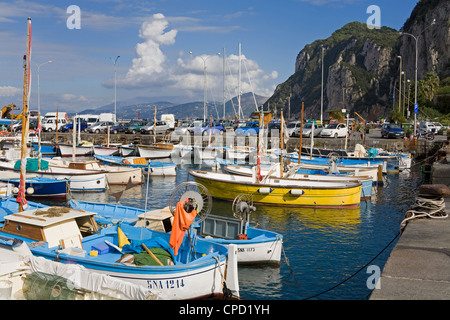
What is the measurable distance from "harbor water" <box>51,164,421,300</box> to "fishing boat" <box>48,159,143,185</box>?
2.94 ft

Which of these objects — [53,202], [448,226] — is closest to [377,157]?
[53,202]

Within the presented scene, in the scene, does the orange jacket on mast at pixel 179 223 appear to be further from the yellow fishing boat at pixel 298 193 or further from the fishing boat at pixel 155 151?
the fishing boat at pixel 155 151

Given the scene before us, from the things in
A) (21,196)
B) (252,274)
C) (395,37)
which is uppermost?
(395,37)

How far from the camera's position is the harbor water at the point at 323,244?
44.4 feet

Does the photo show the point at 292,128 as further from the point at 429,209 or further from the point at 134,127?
the point at 429,209

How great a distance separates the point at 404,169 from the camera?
41.6 meters

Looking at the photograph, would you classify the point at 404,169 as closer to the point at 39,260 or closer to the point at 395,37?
the point at 39,260

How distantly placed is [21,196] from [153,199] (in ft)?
42.1

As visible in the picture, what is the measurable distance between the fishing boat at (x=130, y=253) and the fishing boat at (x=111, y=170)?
1838 centimetres

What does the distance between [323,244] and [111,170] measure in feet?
67.3

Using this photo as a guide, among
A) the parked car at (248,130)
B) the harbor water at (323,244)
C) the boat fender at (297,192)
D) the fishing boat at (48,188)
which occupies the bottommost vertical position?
the harbor water at (323,244)

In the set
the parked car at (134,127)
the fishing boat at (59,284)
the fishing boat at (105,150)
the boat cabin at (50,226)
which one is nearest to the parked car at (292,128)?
the fishing boat at (105,150)

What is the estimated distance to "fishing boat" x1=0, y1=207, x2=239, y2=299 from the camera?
1116cm
